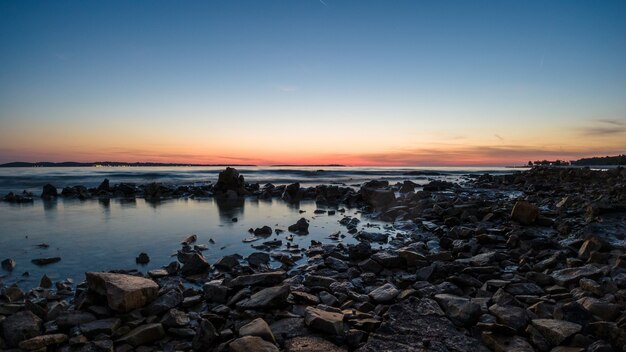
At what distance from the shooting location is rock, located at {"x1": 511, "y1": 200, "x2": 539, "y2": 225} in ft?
32.1

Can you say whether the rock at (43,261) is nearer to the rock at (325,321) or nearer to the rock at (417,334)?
the rock at (325,321)

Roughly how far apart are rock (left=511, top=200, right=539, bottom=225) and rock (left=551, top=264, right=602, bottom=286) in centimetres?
486

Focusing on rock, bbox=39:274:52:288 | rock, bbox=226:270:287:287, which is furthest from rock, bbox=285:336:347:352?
rock, bbox=39:274:52:288

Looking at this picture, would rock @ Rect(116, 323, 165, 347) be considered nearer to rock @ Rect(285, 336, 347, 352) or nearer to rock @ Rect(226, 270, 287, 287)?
rock @ Rect(226, 270, 287, 287)

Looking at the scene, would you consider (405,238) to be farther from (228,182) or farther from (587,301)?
(228,182)

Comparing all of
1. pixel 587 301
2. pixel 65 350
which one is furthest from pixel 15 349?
pixel 587 301

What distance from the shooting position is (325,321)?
3711 millimetres

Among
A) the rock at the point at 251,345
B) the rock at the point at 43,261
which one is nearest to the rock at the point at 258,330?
the rock at the point at 251,345

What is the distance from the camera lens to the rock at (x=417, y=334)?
3.44 metres

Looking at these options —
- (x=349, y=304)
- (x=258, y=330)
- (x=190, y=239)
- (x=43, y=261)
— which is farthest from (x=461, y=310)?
(x=43, y=261)

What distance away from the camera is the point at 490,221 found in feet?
34.8

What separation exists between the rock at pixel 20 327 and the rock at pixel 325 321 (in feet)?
9.89

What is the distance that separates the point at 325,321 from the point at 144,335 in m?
2.00

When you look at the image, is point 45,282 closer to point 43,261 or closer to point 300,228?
point 43,261
